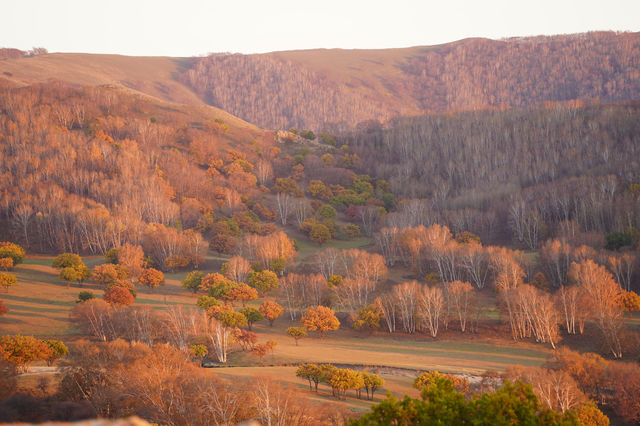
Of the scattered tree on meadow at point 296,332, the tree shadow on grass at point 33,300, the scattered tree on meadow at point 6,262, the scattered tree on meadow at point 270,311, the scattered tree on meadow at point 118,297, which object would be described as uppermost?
the scattered tree on meadow at point 6,262

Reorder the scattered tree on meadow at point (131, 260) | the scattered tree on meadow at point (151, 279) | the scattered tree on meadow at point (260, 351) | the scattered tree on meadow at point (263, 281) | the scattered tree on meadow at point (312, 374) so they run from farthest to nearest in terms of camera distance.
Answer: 1. the scattered tree on meadow at point (131, 260)
2. the scattered tree on meadow at point (263, 281)
3. the scattered tree on meadow at point (151, 279)
4. the scattered tree on meadow at point (260, 351)
5. the scattered tree on meadow at point (312, 374)

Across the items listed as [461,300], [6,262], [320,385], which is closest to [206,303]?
[320,385]

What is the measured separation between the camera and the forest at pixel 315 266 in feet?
103

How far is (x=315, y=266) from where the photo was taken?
8181 centimetres

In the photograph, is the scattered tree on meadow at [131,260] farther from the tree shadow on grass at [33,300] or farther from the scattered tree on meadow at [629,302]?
the scattered tree on meadow at [629,302]

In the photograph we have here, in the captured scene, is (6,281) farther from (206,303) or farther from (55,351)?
(55,351)

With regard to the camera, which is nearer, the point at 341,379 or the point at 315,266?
the point at 341,379

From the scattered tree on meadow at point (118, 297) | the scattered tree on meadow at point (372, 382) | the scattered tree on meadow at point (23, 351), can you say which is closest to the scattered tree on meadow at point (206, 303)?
the scattered tree on meadow at point (118, 297)

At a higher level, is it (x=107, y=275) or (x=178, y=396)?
(x=178, y=396)

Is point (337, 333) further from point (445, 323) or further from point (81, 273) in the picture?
point (81, 273)

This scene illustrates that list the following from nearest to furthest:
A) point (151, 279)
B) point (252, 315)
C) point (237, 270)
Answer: point (252, 315)
point (151, 279)
point (237, 270)

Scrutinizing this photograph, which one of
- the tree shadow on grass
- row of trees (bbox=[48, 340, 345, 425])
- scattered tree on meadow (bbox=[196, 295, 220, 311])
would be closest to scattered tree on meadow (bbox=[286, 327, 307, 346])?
scattered tree on meadow (bbox=[196, 295, 220, 311])

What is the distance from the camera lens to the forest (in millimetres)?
31438

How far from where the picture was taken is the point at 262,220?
115 meters
